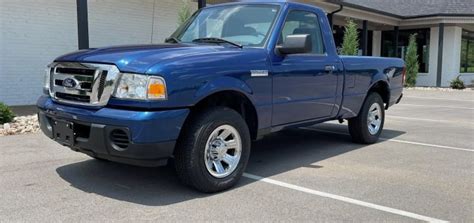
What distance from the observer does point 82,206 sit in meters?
4.29

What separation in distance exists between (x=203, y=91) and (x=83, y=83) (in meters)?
1.12

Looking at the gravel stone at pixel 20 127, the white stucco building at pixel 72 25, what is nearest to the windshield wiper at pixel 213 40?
the white stucco building at pixel 72 25

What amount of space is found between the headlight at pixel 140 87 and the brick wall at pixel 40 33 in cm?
698

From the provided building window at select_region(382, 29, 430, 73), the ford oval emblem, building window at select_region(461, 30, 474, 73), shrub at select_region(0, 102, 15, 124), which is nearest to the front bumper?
the ford oval emblem

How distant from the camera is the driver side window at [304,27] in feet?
19.0

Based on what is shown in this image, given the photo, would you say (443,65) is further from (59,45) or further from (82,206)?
(82,206)

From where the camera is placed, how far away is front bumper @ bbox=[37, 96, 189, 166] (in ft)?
13.5

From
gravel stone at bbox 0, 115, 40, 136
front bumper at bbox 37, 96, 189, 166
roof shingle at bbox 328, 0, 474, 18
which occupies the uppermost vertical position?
roof shingle at bbox 328, 0, 474, 18

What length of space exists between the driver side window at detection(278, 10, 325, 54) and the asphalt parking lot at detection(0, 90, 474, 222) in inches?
59.0

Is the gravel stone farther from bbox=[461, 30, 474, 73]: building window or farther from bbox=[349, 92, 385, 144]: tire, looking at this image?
bbox=[461, 30, 474, 73]: building window

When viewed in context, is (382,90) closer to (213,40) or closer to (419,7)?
(213,40)

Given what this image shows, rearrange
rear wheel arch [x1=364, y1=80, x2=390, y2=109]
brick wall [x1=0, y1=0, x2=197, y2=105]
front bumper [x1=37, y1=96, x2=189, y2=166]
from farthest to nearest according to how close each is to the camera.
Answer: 1. brick wall [x1=0, y1=0, x2=197, y2=105]
2. rear wheel arch [x1=364, y1=80, x2=390, y2=109]
3. front bumper [x1=37, y1=96, x2=189, y2=166]

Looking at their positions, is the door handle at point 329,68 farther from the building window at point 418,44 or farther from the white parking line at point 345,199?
the building window at point 418,44

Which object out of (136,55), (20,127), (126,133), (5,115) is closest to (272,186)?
(126,133)
